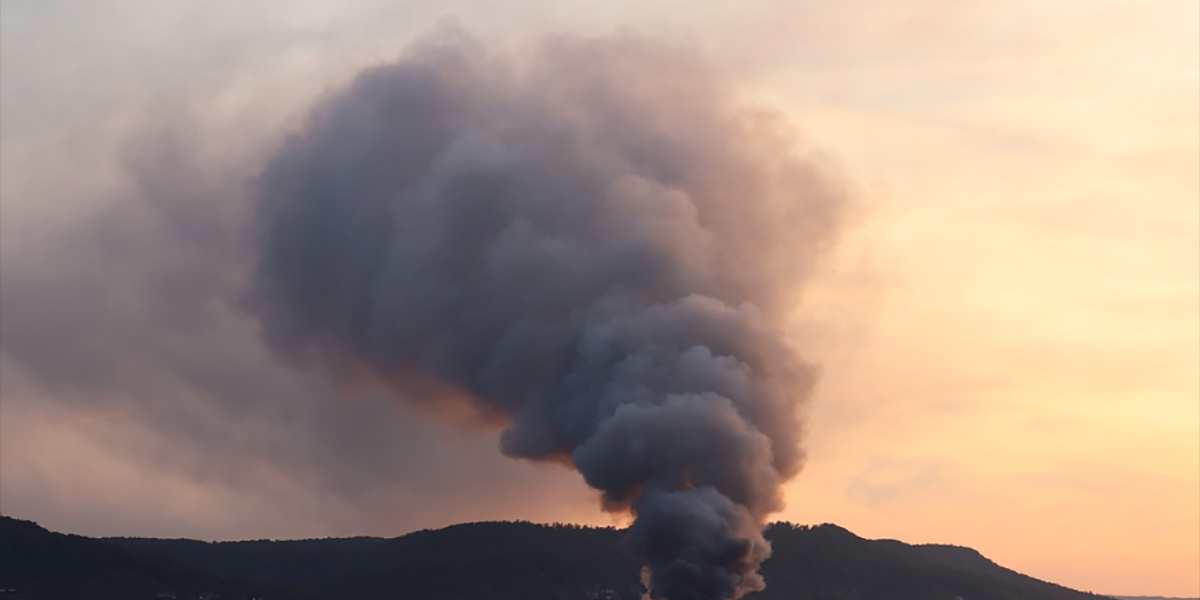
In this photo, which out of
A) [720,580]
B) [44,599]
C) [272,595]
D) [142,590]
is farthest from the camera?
[272,595]

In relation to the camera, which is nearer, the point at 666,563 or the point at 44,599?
the point at 666,563

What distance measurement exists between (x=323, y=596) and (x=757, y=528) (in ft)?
274

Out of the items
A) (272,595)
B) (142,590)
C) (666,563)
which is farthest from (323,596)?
(666,563)

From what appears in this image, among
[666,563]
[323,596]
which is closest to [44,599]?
[323,596]

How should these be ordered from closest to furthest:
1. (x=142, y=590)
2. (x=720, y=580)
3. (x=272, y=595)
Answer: (x=720, y=580) → (x=142, y=590) → (x=272, y=595)

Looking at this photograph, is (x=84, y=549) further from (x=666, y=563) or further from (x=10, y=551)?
(x=666, y=563)

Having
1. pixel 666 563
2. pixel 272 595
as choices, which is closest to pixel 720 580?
pixel 666 563

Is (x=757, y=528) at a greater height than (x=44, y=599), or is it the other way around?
(x=757, y=528)

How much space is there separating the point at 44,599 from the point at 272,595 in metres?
31.7

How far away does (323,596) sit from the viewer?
622 ft

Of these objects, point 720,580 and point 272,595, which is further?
point 272,595

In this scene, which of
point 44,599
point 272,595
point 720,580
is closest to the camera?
point 720,580

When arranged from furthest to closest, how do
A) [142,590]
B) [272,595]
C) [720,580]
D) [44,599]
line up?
[272,595], [142,590], [44,599], [720,580]

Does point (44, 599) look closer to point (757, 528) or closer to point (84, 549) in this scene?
point (84, 549)
